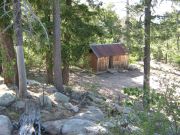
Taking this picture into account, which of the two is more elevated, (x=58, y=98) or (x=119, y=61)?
(x=58, y=98)

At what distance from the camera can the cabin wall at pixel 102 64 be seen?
3053 centimetres

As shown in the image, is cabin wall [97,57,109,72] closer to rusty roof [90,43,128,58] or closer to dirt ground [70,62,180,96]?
rusty roof [90,43,128,58]

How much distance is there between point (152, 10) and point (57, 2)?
543 centimetres

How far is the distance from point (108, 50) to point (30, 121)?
24.1m

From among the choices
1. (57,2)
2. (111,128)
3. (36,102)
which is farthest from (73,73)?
(111,128)

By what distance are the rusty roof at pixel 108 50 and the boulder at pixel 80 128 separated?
2166 cm

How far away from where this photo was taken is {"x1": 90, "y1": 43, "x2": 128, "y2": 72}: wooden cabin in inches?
1200

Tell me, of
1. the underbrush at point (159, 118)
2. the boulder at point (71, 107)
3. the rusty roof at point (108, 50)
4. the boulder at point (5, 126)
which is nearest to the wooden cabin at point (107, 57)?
the rusty roof at point (108, 50)

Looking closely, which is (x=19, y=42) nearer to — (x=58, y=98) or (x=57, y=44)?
(x=58, y=98)

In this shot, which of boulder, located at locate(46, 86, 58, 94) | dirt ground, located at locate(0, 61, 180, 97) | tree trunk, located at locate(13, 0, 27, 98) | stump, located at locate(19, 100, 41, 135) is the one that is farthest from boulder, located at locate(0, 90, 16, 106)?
dirt ground, located at locate(0, 61, 180, 97)

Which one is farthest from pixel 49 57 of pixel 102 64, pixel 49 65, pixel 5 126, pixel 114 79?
pixel 102 64

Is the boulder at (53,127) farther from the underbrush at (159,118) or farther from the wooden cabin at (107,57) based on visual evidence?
the wooden cabin at (107,57)

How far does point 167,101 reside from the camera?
6379 millimetres

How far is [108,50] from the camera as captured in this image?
3234cm
